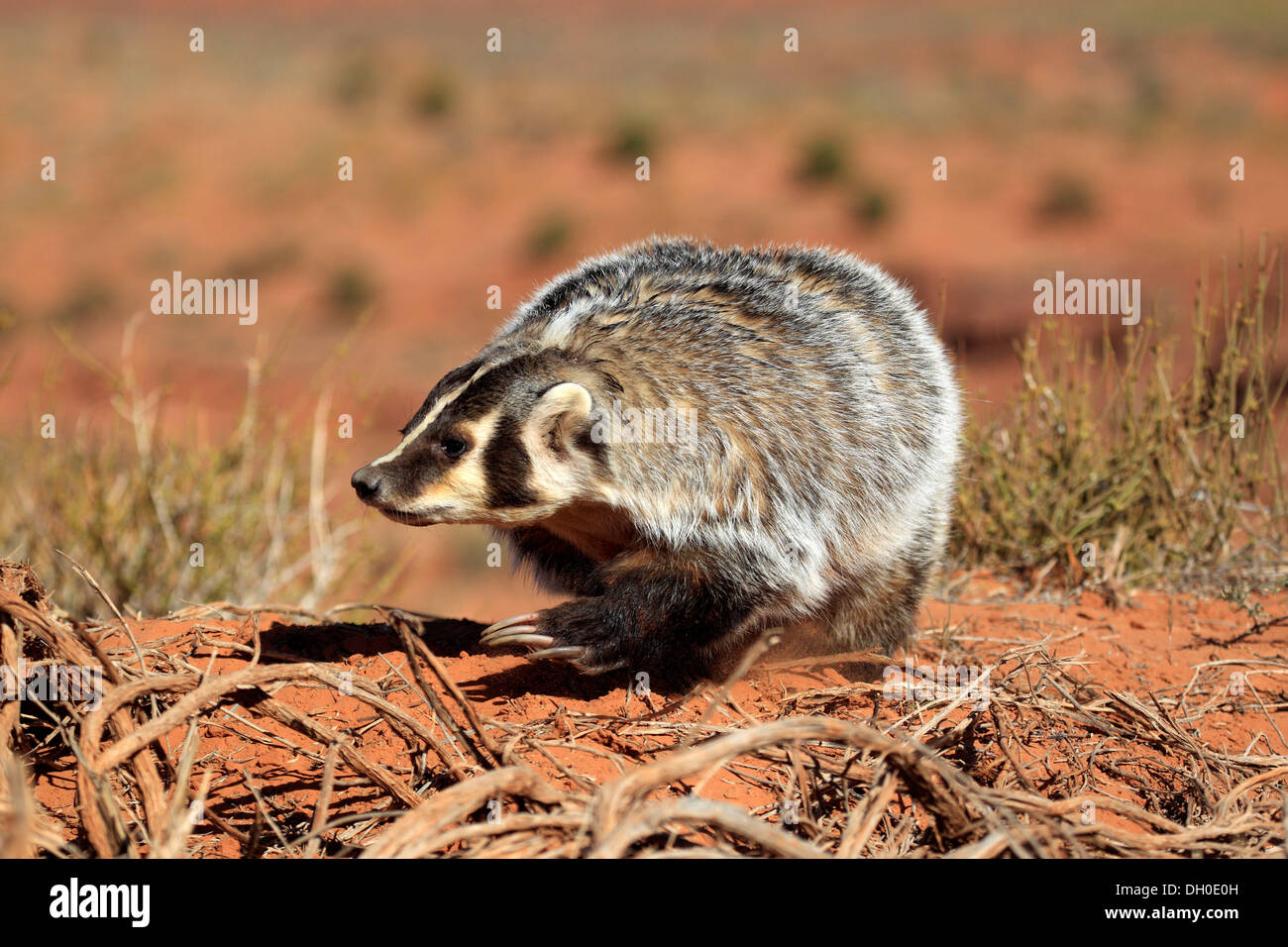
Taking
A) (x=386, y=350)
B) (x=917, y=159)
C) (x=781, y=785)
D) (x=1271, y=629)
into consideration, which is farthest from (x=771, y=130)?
(x=781, y=785)

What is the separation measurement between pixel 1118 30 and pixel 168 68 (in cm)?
2673

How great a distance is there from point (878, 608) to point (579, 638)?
1.18 meters

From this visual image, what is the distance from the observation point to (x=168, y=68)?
1183 inches

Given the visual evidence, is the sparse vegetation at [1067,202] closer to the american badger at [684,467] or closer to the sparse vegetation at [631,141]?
the sparse vegetation at [631,141]

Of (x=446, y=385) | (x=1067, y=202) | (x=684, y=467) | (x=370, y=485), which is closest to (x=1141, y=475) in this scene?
(x=684, y=467)

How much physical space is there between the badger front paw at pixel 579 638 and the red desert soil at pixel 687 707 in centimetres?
12

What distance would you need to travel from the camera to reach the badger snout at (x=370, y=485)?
307 cm

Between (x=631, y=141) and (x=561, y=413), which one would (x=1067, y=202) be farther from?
(x=561, y=413)

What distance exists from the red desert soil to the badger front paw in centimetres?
12

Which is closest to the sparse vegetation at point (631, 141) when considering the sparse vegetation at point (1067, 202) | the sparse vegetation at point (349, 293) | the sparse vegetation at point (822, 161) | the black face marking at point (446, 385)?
the sparse vegetation at point (822, 161)

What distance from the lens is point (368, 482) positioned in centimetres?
308

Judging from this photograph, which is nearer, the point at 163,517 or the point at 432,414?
the point at 432,414

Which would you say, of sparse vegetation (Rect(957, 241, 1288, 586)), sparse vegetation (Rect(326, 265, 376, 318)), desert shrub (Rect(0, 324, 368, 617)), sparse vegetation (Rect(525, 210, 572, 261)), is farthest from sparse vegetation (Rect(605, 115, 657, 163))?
sparse vegetation (Rect(957, 241, 1288, 586))
